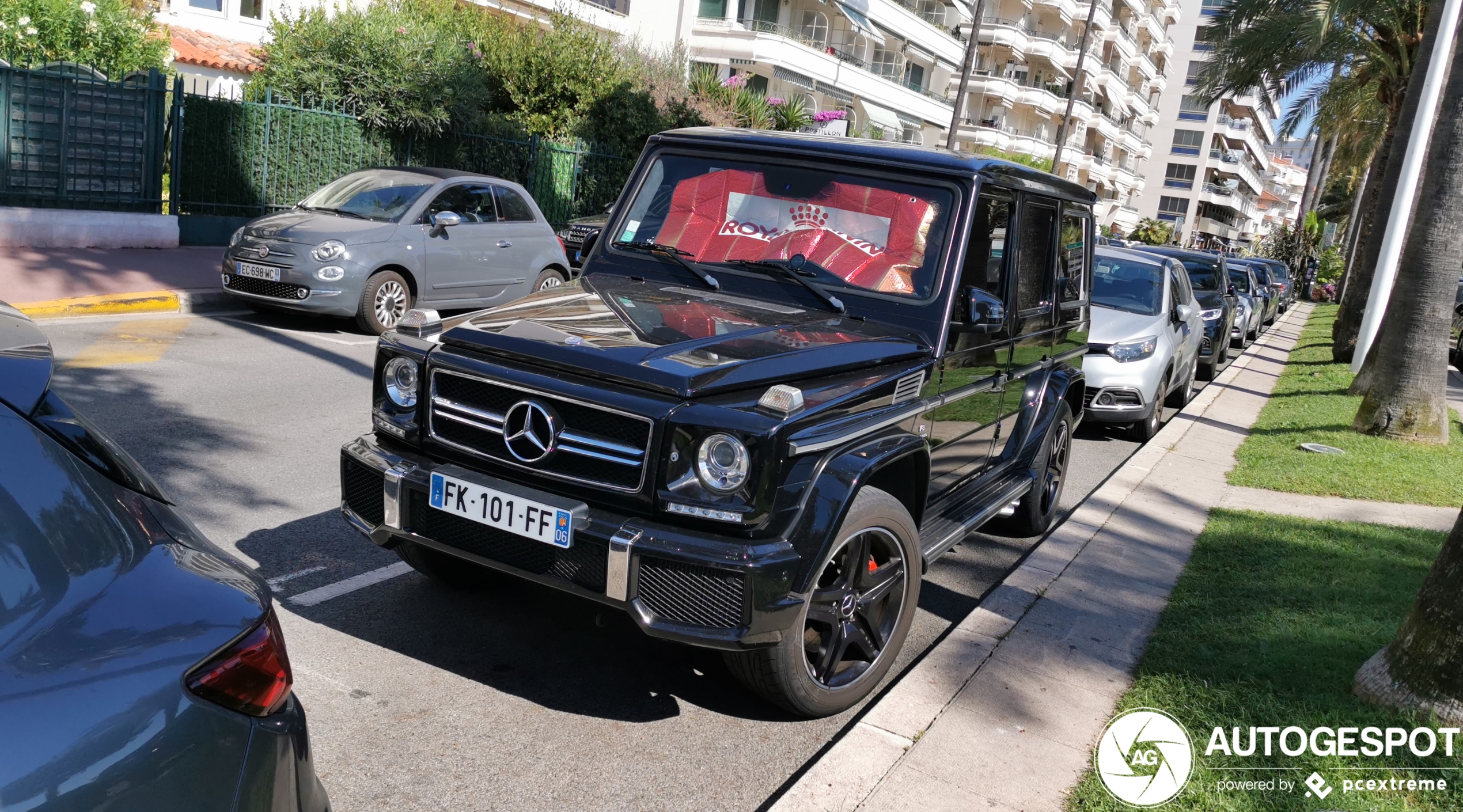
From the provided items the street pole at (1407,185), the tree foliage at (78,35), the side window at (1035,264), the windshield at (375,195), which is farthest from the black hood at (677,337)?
the tree foliage at (78,35)

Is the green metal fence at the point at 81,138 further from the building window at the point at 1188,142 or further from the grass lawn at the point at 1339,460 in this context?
the building window at the point at 1188,142

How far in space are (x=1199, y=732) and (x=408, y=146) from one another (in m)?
17.0

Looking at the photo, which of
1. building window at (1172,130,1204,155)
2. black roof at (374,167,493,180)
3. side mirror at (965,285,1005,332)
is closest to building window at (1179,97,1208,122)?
building window at (1172,130,1204,155)

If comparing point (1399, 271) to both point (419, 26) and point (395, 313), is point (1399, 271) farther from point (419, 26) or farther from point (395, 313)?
point (419, 26)

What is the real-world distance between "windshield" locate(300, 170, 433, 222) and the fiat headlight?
23.3 feet

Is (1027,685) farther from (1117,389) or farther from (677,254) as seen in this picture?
(1117,389)

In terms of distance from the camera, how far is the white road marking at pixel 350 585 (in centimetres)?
470

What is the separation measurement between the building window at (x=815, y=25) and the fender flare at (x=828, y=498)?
137 feet

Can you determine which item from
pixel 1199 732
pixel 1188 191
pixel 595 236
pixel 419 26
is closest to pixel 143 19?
pixel 419 26

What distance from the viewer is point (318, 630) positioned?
14.5 ft

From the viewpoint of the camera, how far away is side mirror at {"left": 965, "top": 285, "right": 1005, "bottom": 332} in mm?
4914

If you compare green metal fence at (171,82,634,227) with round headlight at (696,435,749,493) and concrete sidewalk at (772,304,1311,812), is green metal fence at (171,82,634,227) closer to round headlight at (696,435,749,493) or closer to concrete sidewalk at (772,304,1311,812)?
concrete sidewalk at (772,304,1311,812)

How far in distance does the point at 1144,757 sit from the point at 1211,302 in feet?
46.0

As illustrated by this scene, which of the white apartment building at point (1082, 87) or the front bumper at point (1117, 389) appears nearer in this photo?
the front bumper at point (1117, 389)
